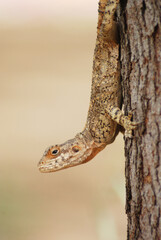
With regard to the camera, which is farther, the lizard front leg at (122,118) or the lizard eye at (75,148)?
the lizard eye at (75,148)

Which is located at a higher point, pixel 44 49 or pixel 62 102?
pixel 44 49

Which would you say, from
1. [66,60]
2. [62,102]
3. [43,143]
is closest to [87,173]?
[43,143]

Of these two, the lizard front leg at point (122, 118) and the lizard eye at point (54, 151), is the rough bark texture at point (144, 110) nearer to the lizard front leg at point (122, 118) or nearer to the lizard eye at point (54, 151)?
the lizard front leg at point (122, 118)

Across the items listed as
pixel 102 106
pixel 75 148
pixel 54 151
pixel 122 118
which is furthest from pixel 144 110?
pixel 54 151

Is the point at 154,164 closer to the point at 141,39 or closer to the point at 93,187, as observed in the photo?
the point at 141,39

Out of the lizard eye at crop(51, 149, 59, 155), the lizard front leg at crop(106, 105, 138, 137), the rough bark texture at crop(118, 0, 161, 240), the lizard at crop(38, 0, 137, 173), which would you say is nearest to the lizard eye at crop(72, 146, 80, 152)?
the lizard at crop(38, 0, 137, 173)

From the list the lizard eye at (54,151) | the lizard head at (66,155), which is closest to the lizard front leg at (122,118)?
the lizard head at (66,155)
